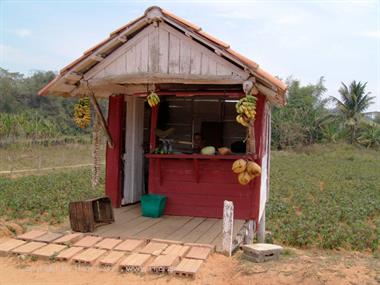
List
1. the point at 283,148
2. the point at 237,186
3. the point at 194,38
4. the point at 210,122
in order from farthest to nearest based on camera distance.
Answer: the point at 283,148 → the point at 210,122 → the point at 237,186 → the point at 194,38

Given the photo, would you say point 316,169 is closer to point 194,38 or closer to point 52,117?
point 194,38

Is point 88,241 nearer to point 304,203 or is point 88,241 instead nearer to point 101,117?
point 101,117

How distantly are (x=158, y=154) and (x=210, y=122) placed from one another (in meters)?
2.18

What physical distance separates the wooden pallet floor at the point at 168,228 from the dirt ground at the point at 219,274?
81 centimetres

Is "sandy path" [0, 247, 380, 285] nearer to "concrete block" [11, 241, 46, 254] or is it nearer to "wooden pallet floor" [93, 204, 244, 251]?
"concrete block" [11, 241, 46, 254]

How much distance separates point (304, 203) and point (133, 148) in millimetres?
7922

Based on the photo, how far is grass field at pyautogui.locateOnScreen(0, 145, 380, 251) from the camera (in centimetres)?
1045

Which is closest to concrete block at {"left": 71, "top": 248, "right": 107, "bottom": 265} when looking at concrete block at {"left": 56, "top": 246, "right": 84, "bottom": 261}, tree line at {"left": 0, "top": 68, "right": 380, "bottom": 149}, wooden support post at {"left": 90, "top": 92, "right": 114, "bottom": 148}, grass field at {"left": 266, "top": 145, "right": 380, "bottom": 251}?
concrete block at {"left": 56, "top": 246, "right": 84, "bottom": 261}

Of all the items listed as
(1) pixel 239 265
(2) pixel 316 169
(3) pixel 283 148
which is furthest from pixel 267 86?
(3) pixel 283 148

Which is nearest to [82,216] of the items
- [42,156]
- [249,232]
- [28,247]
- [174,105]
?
[28,247]

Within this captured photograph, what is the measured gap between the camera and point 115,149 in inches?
346

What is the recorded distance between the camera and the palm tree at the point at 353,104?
1500 inches

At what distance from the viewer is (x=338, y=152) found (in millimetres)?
35688

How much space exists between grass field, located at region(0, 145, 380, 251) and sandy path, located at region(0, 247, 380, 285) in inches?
176
